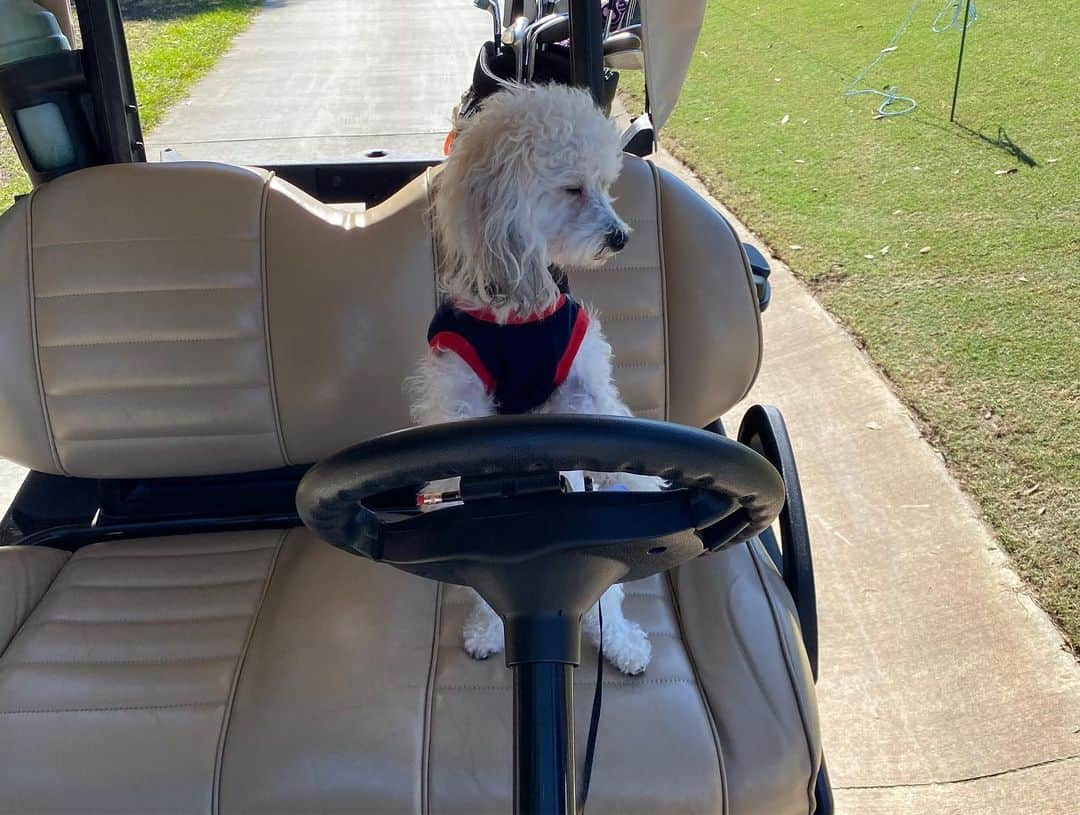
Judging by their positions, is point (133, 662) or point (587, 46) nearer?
point (133, 662)

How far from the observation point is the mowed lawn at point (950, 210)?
A: 3.17 m

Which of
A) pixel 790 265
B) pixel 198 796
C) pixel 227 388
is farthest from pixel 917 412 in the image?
pixel 198 796

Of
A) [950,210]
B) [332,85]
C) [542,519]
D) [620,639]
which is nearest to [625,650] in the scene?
[620,639]

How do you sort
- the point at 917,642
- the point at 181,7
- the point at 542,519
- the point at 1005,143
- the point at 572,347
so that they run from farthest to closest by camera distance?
the point at 181,7, the point at 1005,143, the point at 917,642, the point at 572,347, the point at 542,519

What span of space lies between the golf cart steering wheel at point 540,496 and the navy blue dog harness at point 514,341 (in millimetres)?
600

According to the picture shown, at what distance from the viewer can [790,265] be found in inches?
173

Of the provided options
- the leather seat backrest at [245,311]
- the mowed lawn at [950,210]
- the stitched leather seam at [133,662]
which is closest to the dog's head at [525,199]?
the leather seat backrest at [245,311]

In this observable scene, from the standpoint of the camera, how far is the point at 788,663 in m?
1.65

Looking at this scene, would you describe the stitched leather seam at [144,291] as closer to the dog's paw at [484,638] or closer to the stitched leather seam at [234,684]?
the stitched leather seam at [234,684]

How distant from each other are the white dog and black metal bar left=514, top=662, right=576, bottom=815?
55 centimetres

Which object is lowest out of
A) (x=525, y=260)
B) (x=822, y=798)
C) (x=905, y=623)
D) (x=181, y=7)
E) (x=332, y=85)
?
(x=332, y=85)

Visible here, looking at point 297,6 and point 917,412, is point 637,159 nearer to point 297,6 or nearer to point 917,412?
point 917,412

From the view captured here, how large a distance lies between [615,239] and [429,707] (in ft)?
2.89

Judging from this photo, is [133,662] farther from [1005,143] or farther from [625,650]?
[1005,143]
